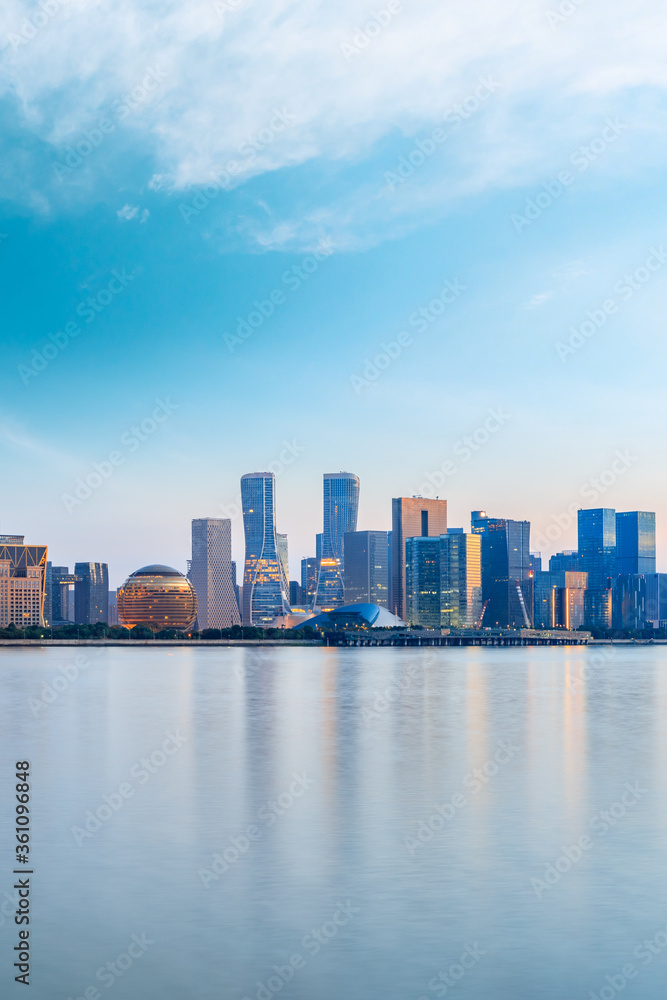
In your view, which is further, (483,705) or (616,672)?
(616,672)

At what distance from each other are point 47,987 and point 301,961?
17.5 ft

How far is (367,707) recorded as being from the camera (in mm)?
95062

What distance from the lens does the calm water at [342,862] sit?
23.2m

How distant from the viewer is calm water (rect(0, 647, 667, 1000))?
76.3ft

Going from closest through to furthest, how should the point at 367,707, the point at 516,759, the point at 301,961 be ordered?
the point at 301,961 < the point at 516,759 < the point at 367,707

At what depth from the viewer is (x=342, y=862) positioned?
3306 cm

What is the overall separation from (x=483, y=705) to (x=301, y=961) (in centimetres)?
7609

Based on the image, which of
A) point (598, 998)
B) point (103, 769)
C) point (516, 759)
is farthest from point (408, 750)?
point (598, 998)

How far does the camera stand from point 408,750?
61.8 m

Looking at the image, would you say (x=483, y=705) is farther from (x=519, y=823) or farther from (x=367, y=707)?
(x=519, y=823)

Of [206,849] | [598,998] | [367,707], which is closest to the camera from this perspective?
[598,998]

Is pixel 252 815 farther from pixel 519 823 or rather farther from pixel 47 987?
pixel 47 987

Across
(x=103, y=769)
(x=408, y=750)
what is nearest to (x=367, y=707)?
(x=408, y=750)

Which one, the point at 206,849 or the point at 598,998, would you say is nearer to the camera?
the point at 598,998
